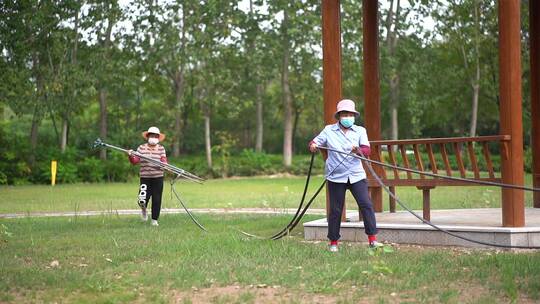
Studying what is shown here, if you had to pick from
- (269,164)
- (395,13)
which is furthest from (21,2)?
(395,13)

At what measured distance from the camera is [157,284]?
7.79m

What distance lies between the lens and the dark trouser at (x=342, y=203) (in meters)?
9.88

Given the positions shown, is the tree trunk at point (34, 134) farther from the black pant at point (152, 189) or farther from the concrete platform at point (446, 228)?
the concrete platform at point (446, 228)

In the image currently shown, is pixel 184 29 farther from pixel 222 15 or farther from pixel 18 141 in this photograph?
pixel 18 141

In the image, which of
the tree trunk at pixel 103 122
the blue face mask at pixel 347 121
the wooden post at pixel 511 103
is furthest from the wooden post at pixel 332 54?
the tree trunk at pixel 103 122

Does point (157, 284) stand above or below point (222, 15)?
below

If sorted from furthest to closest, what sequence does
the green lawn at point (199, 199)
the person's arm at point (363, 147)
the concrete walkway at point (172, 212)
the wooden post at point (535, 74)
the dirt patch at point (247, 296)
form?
the green lawn at point (199, 199) < the concrete walkway at point (172, 212) < the wooden post at point (535, 74) < the person's arm at point (363, 147) < the dirt patch at point (247, 296)

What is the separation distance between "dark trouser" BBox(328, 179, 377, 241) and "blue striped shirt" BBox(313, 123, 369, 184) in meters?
0.09

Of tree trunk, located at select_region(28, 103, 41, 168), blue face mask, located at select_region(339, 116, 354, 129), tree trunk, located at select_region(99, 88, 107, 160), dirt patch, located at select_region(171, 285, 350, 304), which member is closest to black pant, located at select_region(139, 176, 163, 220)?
blue face mask, located at select_region(339, 116, 354, 129)

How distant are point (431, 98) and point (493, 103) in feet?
16.7

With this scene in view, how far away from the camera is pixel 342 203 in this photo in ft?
33.1

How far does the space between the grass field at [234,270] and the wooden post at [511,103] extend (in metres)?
0.96

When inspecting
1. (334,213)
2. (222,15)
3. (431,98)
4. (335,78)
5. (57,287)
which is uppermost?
(222,15)

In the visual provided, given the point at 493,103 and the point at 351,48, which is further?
the point at 493,103
